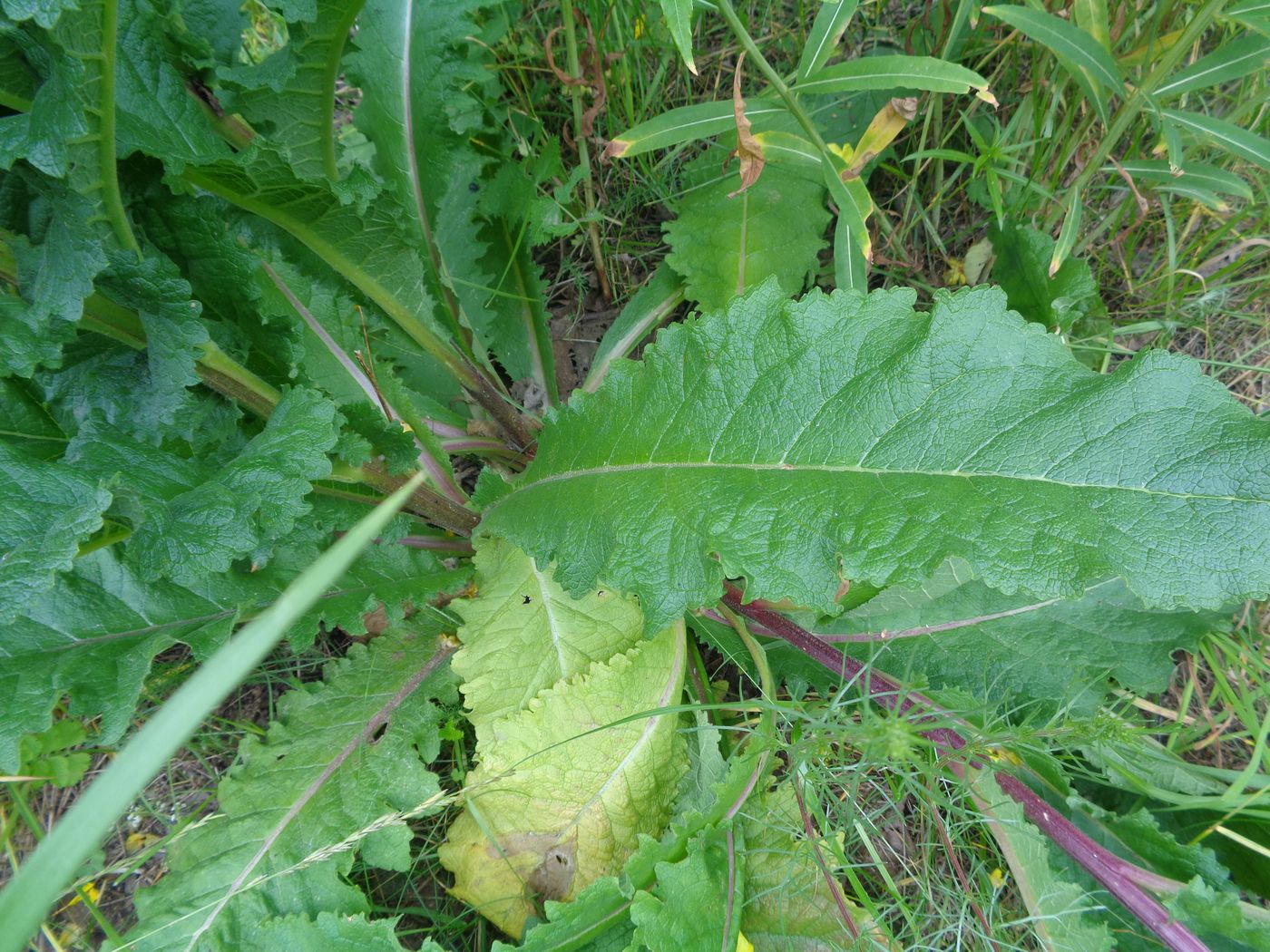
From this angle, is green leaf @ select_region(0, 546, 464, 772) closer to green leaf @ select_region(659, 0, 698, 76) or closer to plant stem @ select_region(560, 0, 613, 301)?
plant stem @ select_region(560, 0, 613, 301)

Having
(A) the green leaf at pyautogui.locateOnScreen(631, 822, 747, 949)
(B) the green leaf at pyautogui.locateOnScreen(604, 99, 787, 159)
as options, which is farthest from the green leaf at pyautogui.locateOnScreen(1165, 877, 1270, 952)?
(B) the green leaf at pyautogui.locateOnScreen(604, 99, 787, 159)

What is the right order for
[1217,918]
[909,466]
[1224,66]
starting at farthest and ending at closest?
[1224,66], [1217,918], [909,466]

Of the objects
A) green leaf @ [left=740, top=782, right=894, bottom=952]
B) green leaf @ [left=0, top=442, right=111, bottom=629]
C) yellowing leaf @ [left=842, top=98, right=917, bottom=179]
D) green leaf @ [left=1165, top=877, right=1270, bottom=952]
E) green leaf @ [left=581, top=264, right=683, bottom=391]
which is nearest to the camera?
green leaf @ [left=0, top=442, right=111, bottom=629]

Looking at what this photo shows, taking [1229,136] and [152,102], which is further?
[1229,136]

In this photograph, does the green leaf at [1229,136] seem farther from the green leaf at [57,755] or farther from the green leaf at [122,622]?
the green leaf at [57,755]

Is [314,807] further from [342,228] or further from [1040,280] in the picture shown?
[1040,280]

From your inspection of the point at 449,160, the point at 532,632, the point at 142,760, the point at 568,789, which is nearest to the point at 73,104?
the point at 449,160
